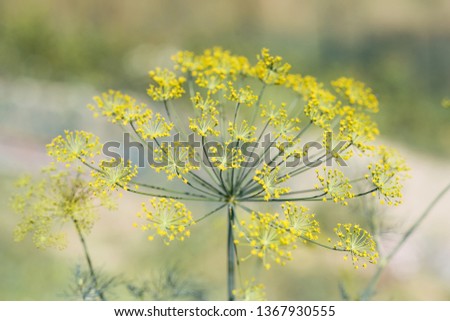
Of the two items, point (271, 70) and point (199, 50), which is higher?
point (199, 50)

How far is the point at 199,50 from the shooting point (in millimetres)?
11336

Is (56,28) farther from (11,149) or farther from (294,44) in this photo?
(294,44)

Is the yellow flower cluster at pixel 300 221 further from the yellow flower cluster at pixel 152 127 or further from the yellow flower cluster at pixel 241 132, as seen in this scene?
the yellow flower cluster at pixel 152 127

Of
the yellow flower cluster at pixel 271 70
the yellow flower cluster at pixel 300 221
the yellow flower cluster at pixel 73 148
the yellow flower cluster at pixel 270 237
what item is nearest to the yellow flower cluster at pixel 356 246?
the yellow flower cluster at pixel 300 221

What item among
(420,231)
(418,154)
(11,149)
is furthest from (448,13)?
(11,149)

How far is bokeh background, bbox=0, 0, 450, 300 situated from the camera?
6.44 m

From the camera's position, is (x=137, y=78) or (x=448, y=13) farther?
(x=448, y=13)

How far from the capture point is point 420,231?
8203 millimetres

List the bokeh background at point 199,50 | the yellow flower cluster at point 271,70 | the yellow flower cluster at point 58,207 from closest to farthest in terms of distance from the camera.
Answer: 1. the yellow flower cluster at point 58,207
2. the yellow flower cluster at point 271,70
3. the bokeh background at point 199,50

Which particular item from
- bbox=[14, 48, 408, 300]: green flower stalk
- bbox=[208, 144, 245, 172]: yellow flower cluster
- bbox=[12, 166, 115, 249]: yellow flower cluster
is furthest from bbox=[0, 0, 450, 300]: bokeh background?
bbox=[208, 144, 245, 172]: yellow flower cluster

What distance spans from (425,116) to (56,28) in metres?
7.73

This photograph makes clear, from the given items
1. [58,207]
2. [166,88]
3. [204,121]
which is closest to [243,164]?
[204,121]

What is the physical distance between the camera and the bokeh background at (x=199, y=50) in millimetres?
6438

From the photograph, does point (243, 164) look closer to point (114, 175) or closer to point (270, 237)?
point (270, 237)
